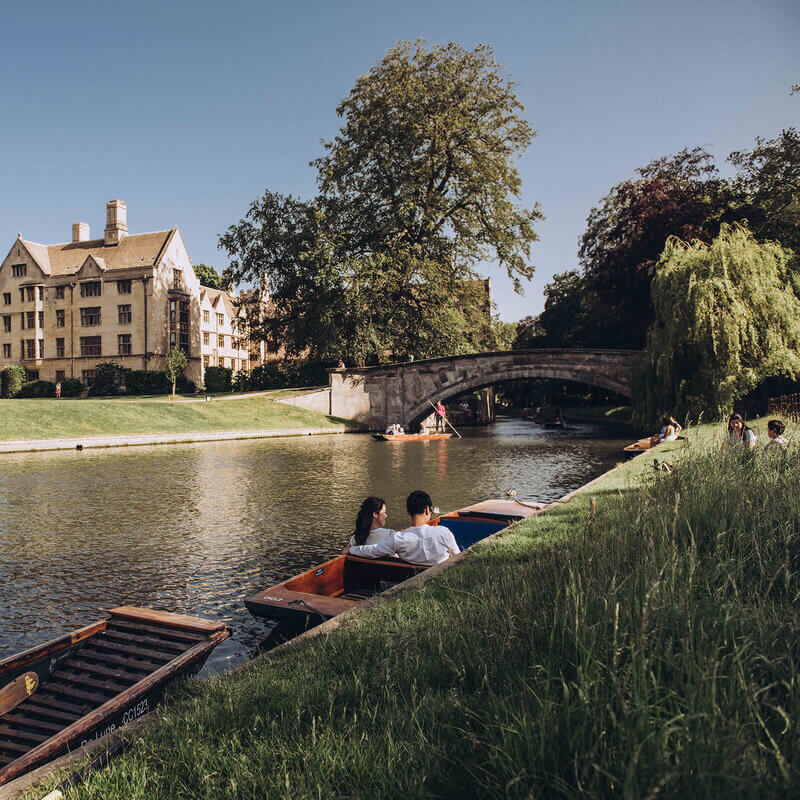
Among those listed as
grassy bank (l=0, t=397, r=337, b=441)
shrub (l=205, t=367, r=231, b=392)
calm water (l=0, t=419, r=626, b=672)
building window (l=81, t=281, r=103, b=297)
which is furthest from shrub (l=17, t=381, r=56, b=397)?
calm water (l=0, t=419, r=626, b=672)

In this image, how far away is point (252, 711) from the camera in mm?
3043

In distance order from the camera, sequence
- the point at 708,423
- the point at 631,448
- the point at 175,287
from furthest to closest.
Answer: the point at 175,287 → the point at 708,423 → the point at 631,448

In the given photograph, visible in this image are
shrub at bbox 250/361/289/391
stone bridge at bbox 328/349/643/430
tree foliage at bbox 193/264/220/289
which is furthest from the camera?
tree foliage at bbox 193/264/220/289

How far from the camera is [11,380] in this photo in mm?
50125

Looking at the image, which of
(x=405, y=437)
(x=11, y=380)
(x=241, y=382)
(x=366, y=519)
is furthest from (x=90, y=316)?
(x=366, y=519)

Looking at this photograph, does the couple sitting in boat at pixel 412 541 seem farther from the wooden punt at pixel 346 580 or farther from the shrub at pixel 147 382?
the shrub at pixel 147 382

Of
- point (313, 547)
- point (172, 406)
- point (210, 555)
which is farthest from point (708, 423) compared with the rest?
point (172, 406)

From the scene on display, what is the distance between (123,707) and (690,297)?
68.3 feet

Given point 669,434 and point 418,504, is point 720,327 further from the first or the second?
point 418,504

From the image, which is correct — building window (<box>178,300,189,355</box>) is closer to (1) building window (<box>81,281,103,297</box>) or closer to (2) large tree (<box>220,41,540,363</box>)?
(1) building window (<box>81,281,103,297</box>)

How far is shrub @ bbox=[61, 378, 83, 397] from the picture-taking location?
161 ft

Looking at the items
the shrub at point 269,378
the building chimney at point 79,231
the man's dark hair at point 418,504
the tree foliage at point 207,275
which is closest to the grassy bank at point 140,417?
the shrub at point 269,378

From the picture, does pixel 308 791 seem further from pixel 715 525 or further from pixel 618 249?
pixel 618 249

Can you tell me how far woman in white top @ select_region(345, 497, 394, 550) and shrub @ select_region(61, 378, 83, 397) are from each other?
48594mm
